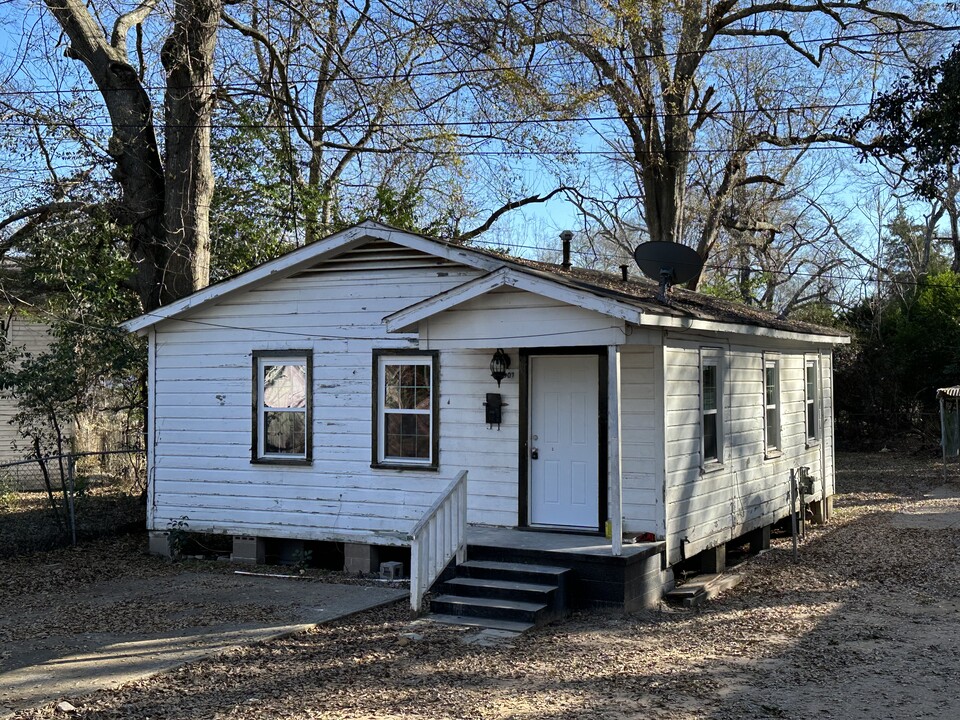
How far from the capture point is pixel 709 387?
1196 cm

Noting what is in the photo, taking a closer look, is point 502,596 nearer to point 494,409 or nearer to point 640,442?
point 640,442

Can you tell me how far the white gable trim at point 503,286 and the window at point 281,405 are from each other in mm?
2166

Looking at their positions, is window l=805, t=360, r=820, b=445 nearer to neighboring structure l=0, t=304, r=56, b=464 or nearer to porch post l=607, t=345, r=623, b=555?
porch post l=607, t=345, r=623, b=555

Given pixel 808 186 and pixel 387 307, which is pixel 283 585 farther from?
pixel 808 186

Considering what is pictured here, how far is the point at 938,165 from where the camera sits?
11219mm

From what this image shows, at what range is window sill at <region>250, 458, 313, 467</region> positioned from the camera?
12.4 m

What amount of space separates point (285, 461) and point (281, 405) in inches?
29.6

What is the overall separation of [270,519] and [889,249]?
41.7 m

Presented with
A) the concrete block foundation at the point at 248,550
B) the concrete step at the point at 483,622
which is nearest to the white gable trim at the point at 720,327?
the concrete step at the point at 483,622

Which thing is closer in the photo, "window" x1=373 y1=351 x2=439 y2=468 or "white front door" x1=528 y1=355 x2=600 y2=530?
"white front door" x1=528 y1=355 x2=600 y2=530

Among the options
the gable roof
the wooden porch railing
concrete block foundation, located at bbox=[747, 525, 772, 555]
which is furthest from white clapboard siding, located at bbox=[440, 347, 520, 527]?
concrete block foundation, located at bbox=[747, 525, 772, 555]

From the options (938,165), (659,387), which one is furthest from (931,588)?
(938,165)

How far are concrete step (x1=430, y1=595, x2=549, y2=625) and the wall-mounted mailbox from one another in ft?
7.82

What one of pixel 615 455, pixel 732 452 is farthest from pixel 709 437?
pixel 615 455
